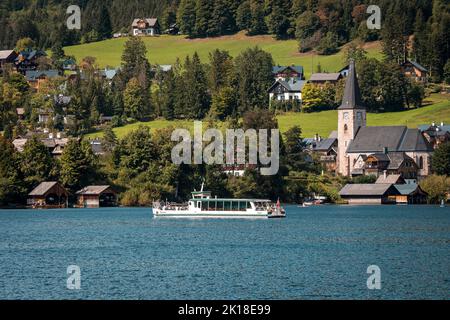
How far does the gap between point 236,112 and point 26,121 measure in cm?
3438

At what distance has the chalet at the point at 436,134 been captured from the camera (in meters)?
157

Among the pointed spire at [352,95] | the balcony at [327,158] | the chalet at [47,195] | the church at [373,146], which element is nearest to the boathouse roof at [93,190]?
the chalet at [47,195]

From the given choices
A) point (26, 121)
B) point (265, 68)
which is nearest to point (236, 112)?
point (265, 68)

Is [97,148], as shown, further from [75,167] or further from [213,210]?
[213,210]

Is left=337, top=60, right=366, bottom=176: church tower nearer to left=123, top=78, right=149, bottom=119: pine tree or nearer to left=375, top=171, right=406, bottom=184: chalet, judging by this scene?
left=375, top=171, right=406, bottom=184: chalet

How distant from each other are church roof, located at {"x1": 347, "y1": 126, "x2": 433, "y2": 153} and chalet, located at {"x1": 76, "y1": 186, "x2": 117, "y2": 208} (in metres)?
43.3

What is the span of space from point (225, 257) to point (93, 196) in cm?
6747

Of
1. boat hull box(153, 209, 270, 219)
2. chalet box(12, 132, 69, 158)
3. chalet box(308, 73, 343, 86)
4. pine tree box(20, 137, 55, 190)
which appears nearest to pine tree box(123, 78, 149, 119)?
chalet box(12, 132, 69, 158)

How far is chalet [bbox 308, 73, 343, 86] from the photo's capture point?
625 feet

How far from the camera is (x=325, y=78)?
19275cm

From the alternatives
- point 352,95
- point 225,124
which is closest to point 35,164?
point 225,124

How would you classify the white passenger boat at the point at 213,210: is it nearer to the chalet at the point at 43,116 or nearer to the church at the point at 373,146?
the church at the point at 373,146
